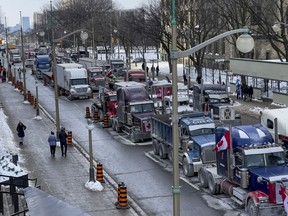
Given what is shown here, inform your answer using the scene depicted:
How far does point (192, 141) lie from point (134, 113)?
32.1ft

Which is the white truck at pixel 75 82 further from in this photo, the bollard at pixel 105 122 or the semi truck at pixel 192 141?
the semi truck at pixel 192 141

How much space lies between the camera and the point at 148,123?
110 ft

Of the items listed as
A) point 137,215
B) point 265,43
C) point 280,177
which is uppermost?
point 265,43

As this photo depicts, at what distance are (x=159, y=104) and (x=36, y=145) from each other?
38.3 ft

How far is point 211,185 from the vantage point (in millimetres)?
22516

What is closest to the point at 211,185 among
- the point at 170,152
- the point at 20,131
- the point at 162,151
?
the point at 170,152

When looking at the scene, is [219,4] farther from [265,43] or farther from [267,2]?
[265,43]

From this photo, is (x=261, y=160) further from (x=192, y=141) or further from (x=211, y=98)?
(x=211, y=98)

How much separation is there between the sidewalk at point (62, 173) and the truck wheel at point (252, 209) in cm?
419

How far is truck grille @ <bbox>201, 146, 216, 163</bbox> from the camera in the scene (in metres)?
24.2

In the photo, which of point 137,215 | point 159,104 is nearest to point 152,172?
point 137,215

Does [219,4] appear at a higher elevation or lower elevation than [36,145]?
higher

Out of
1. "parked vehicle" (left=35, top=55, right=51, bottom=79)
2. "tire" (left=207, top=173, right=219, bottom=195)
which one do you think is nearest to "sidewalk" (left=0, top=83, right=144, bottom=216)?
"tire" (left=207, top=173, right=219, bottom=195)

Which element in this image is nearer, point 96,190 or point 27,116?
point 96,190
